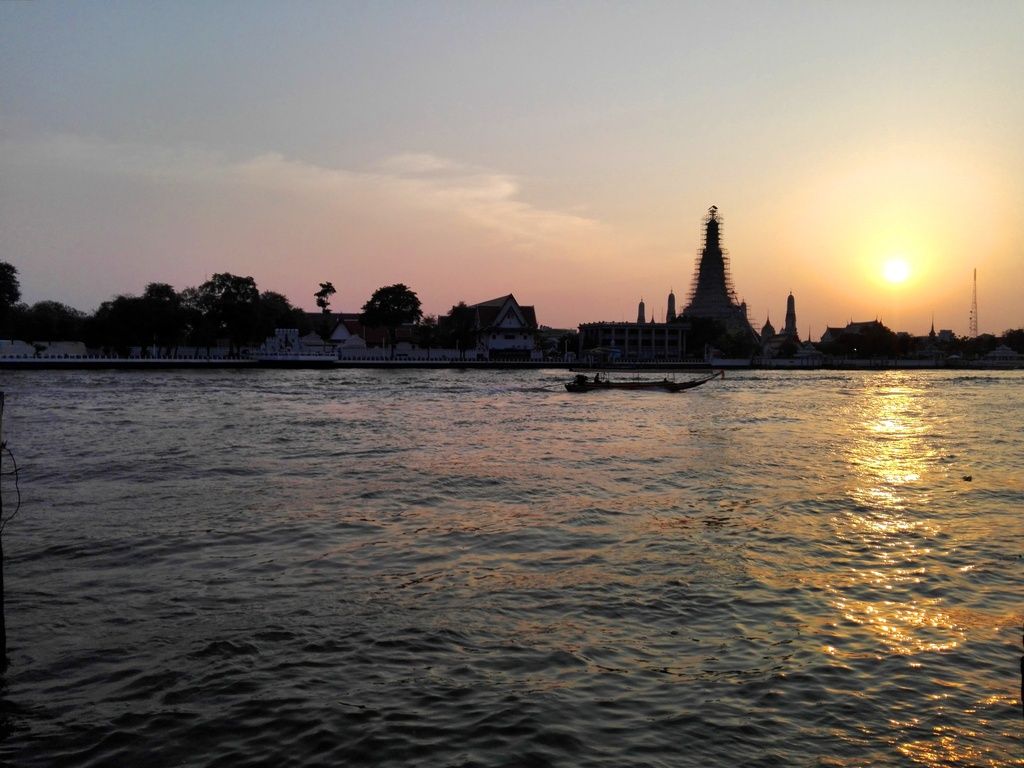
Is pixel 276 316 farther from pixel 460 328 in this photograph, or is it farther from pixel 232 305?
pixel 460 328

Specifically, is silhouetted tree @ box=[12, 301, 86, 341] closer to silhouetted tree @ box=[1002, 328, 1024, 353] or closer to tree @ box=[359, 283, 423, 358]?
tree @ box=[359, 283, 423, 358]

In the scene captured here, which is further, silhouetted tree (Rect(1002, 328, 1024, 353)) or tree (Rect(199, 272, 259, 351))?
silhouetted tree (Rect(1002, 328, 1024, 353))

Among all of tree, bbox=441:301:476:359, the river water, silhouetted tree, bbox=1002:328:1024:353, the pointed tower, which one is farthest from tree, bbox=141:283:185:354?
silhouetted tree, bbox=1002:328:1024:353

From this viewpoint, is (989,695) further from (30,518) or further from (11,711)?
(30,518)

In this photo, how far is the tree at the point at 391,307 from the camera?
3900 inches

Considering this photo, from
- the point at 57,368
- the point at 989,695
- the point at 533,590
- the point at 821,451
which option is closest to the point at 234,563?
the point at 533,590

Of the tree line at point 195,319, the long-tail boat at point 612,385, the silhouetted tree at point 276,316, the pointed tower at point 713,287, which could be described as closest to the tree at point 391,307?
the tree line at point 195,319

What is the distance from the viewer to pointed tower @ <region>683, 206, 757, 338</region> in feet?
520

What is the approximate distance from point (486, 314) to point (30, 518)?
95.6 metres

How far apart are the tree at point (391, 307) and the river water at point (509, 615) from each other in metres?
80.3

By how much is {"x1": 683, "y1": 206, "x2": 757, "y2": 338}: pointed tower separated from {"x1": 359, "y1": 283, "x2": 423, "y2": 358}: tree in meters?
75.1

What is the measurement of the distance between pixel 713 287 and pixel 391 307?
8431 cm

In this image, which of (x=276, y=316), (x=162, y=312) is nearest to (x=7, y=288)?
(x=162, y=312)

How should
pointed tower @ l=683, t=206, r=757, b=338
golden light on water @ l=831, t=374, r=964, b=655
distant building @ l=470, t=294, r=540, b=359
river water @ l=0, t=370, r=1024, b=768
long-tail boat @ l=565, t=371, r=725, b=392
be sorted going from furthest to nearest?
1. pointed tower @ l=683, t=206, r=757, b=338
2. distant building @ l=470, t=294, r=540, b=359
3. long-tail boat @ l=565, t=371, r=725, b=392
4. golden light on water @ l=831, t=374, r=964, b=655
5. river water @ l=0, t=370, r=1024, b=768
